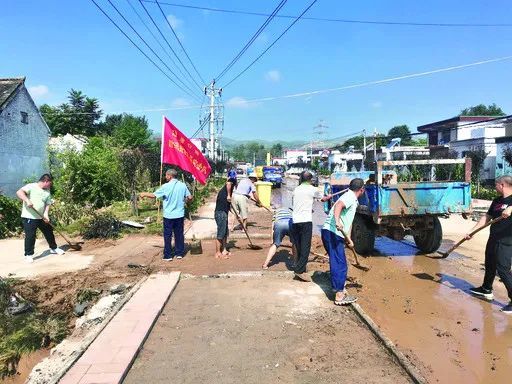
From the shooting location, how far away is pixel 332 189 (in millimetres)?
11133

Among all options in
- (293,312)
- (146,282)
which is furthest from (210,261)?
(293,312)

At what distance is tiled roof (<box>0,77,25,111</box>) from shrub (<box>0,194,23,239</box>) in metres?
8.25

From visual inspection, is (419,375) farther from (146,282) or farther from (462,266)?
(462,266)

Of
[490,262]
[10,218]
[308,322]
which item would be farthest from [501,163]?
[308,322]

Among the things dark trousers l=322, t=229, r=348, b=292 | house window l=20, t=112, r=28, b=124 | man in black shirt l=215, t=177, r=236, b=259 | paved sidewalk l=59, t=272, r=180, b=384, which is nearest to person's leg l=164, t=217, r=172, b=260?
man in black shirt l=215, t=177, r=236, b=259

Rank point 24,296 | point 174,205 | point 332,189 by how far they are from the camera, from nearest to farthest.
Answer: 1. point 24,296
2. point 174,205
3. point 332,189

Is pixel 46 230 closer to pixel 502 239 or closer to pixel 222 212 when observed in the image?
pixel 222 212

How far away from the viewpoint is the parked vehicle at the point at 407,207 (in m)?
8.31

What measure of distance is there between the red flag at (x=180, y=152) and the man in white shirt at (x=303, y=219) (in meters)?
5.31

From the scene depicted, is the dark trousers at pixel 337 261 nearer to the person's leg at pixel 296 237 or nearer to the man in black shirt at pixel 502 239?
the person's leg at pixel 296 237

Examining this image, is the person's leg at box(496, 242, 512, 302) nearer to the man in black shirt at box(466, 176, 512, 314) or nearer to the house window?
the man in black shirt at box(466, 176, 512, 314)

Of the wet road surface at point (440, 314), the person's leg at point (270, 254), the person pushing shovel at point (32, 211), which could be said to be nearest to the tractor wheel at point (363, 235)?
the wet road surface at point (440, 314)

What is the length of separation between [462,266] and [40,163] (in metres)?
20.6

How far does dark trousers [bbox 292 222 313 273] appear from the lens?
22.5 ft
